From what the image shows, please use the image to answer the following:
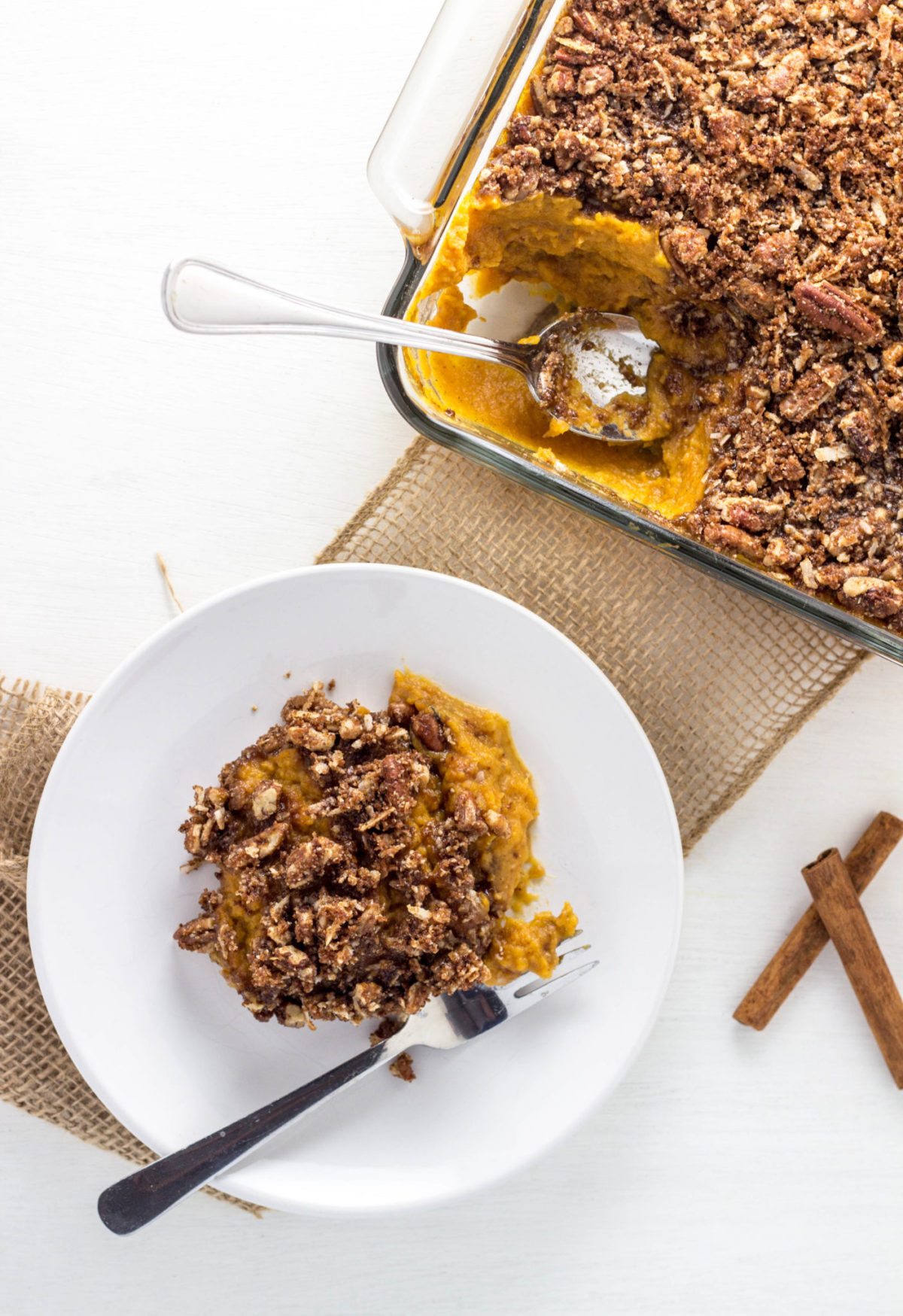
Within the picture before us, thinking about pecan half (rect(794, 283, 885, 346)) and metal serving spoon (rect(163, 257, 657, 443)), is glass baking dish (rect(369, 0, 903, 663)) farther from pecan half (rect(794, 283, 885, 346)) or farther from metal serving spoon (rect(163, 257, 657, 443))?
pecan half (rect(794, 283, 885, 346))

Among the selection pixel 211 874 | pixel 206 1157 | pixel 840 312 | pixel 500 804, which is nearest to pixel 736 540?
pixel 840 312

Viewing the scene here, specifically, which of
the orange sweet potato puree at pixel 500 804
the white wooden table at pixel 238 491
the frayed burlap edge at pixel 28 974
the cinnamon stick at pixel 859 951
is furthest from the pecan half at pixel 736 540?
the frayed burlap edge at pixel 28 974

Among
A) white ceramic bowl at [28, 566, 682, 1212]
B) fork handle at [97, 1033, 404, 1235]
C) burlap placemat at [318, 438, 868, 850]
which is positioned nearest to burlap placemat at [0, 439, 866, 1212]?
burlap placemat at [318, 438, 868, 850]

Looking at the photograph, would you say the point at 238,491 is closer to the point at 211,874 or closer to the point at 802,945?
the point at 211,874

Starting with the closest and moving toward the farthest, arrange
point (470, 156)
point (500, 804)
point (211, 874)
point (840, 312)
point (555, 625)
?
point (840, 312) → point (470, 156) → point (500, 804) → point (211, 874) → point (555, 625)

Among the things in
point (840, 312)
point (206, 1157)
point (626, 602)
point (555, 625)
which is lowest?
point (206, 1157)

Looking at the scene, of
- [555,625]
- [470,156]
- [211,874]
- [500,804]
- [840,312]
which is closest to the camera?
[840,312]
